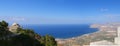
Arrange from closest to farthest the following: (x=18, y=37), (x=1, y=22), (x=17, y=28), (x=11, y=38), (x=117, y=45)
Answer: (x=117, y=45) < (x=11, y=38) < (x=18, y=37) < (x=1, y=22) < (x=17, y=28)

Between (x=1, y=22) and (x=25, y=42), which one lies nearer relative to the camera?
(x=25, y=42)

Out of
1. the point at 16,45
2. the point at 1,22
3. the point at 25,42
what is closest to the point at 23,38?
the point at 25,42

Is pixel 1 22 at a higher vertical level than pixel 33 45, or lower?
higher

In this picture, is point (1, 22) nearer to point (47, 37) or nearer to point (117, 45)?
point (47, 37)

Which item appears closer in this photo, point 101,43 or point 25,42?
point 101,43

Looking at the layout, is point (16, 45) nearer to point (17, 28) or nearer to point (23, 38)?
point (23, 38)

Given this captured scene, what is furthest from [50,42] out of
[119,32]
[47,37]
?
[119,32]

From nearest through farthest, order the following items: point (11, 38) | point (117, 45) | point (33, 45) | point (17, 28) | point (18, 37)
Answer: point (117, 45)
point (11, 38)
point (18, 37)
point (33, 45)
point (17, 28)

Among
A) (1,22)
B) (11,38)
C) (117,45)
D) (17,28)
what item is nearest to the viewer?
(117,45)

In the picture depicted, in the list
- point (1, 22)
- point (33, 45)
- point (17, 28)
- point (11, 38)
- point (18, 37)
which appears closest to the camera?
point (11, 38)
